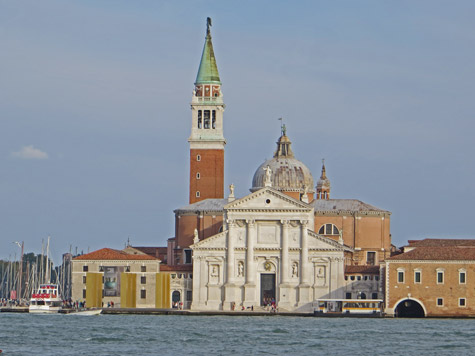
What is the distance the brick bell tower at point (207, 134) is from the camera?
103812 millimetres

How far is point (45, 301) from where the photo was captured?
307 feet

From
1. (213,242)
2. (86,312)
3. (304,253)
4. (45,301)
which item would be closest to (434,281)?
(304,253)

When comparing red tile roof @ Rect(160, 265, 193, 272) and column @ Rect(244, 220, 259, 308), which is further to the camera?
red tile roof @ Rect(160, 265, 193, 272)

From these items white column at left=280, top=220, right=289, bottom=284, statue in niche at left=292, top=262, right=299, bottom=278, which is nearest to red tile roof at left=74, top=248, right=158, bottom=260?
white column at left=280, top=220, right=289, bottom=284

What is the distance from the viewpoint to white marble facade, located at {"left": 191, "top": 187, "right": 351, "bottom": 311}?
90250 millimetres

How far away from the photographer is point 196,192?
104m

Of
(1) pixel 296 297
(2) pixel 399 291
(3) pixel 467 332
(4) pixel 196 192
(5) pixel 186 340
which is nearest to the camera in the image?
(5) pixel 186 340

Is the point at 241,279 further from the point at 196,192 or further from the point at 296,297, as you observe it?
the point at 196,192

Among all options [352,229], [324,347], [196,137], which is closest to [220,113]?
[196,137]

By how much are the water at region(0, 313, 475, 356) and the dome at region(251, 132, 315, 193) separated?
1870 centimetres

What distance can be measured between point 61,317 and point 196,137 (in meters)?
24.1

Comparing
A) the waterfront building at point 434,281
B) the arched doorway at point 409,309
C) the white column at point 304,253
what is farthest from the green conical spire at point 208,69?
the waterfront building at point 434,281

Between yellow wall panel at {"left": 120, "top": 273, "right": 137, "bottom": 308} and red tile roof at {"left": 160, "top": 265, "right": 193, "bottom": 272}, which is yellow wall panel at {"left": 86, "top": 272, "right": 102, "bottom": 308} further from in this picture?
red tile roof at {"left": 160, "top": 265, "right": 193, "bottom": 272}

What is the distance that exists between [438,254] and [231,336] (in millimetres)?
23147
